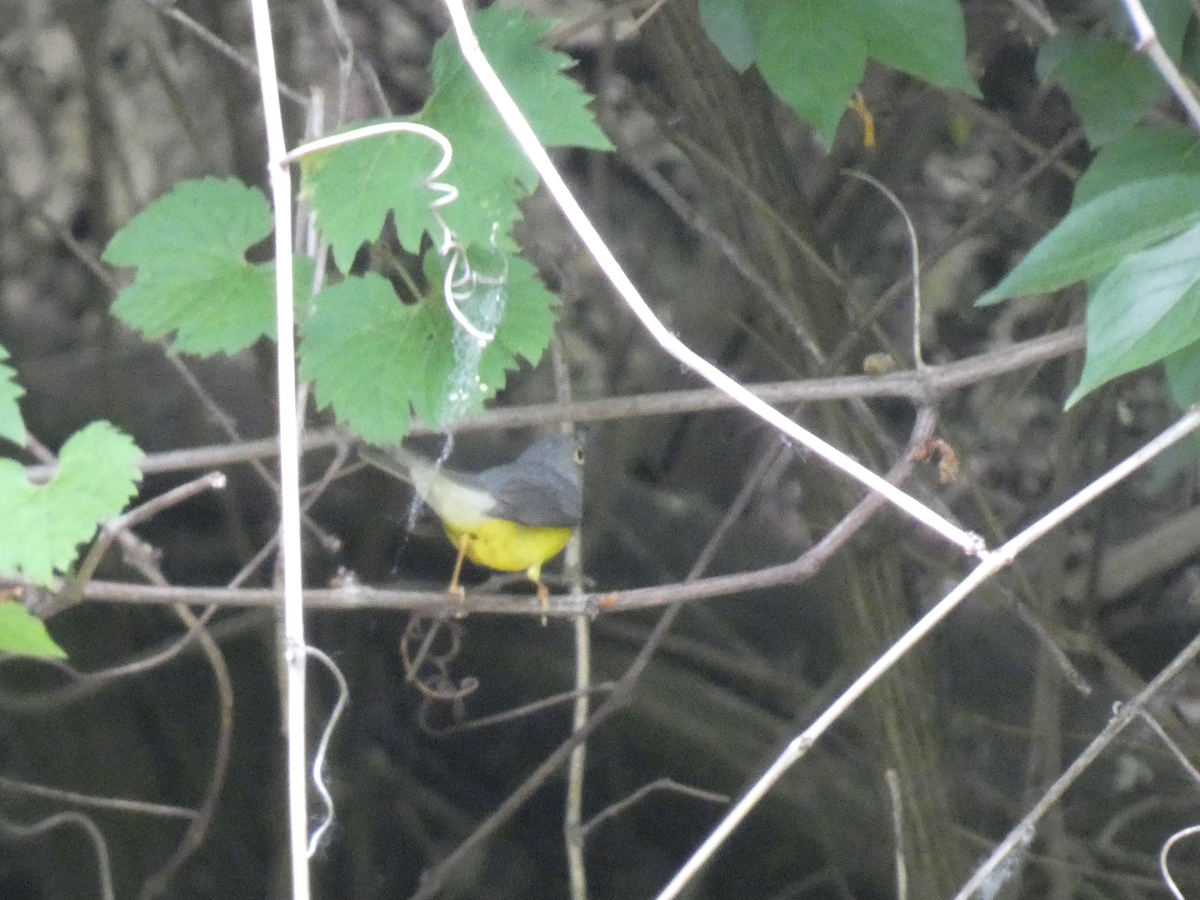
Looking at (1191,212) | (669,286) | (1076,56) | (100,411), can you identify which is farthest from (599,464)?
(1191,212)

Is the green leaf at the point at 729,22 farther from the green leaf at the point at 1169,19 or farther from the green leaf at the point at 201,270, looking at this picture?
the green leaf at the point at 201,270

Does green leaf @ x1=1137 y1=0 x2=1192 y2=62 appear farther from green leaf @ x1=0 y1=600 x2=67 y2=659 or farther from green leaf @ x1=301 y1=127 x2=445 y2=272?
green leaf @ x1=0 y1=600 x2=67 y2=659

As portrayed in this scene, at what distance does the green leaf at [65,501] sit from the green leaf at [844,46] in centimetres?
75

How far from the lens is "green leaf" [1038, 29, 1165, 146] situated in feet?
4.75

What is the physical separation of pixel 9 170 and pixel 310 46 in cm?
86

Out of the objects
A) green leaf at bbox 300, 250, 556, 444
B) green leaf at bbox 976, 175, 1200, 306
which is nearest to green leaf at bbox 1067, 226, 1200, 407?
green leaf at bbox 976, 175, 1200, 306

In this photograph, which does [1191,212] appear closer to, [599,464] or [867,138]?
[867,138]

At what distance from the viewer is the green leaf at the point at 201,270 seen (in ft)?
4.78

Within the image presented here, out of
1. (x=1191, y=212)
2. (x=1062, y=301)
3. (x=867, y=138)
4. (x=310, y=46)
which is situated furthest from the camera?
(x=310, y=46)

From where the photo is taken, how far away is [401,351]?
143 cm

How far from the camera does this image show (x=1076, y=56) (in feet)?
4.91

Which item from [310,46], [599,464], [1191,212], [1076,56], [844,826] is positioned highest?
[310,46]

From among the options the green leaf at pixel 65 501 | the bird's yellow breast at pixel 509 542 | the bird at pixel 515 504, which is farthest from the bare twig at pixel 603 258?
the bird's yellow breast at pixel 509 542

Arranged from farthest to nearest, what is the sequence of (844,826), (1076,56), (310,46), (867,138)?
(310,46), (844,826), (867,138), (1076,56)
